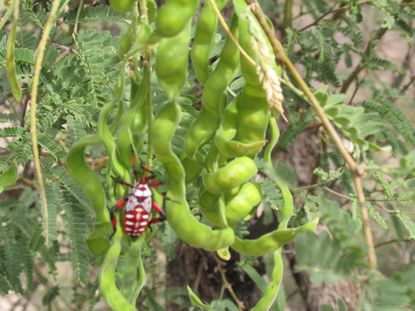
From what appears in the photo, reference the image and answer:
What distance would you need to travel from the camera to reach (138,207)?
3.44ft

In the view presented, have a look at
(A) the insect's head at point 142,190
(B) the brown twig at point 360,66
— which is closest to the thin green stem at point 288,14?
(B) the brown twig at point 360,66

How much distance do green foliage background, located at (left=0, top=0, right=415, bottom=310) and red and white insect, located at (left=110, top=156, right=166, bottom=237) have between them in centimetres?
18

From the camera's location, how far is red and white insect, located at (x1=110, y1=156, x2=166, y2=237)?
3.44 ft

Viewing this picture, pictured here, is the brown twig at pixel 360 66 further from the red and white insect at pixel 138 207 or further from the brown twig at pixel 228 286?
the red and white insect at pixel 138 207

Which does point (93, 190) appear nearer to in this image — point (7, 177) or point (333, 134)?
point (7, 177)

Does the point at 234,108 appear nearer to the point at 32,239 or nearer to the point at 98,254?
the point at 98,254

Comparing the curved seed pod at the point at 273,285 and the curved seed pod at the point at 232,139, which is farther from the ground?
the curved seed pod at the point at 232,139

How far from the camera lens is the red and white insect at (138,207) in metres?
1.05

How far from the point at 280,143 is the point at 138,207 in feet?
4.02

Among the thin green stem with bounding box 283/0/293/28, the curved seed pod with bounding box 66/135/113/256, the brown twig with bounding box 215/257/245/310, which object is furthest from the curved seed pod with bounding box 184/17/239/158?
the thin green stem with bounding box 283/0/293/28

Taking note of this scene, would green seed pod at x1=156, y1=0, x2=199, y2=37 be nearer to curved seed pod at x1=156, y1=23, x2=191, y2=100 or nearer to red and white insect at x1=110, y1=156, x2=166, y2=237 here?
curved seed pod at x1=156, y1=23, x2=191, y2=100

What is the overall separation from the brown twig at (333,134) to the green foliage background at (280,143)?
0.07 feet

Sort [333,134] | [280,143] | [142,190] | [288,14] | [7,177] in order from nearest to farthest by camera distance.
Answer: [333,134], [142,190], [7,177], [280,143], [288,14]

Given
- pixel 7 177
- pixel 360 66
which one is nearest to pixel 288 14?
pixel 360 66
